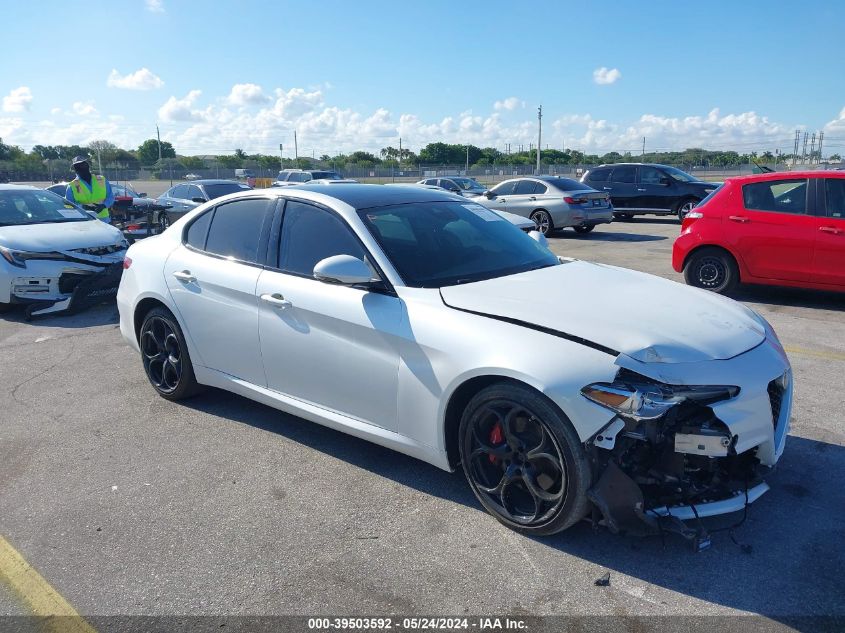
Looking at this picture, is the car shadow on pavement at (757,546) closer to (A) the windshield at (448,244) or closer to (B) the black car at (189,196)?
(A) the windshield at (448,244)

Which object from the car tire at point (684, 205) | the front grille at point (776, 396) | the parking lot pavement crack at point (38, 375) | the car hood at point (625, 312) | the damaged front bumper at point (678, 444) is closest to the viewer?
the damaged front bumper at point (678, 444)

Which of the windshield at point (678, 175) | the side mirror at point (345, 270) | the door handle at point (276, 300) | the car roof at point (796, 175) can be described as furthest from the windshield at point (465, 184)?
the side mirror at point (345, 270)

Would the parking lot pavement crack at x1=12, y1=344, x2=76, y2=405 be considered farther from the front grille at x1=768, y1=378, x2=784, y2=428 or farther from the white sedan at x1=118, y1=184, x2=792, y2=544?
the front grille at x1=768, y1=378, x2=784, y2=428

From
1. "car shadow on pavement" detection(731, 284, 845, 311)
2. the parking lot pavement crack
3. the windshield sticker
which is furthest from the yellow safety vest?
"car shadow on pavement" detection(731, 284, 845, 311)

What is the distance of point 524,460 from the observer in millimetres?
3219

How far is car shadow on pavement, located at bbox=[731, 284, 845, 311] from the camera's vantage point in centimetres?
825

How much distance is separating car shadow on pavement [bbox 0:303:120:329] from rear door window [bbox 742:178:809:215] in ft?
25.5

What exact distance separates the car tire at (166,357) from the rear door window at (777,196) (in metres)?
6.89

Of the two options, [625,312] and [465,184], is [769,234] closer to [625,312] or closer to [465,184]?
[625,312]

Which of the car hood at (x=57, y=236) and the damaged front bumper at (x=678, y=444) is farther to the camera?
the car hood at (x=57, y=236)

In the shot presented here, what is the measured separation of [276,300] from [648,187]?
16887 millimetres

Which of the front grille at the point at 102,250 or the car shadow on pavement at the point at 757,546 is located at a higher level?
the front grille at the point at 102,250

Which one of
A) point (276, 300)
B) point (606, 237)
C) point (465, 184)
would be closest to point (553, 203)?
point (606, 237)

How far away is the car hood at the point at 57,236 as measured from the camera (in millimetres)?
8320
